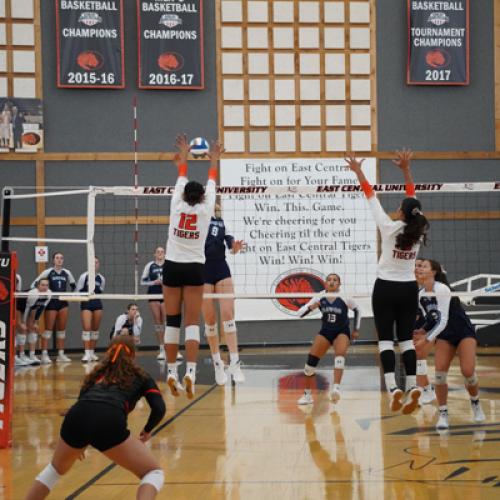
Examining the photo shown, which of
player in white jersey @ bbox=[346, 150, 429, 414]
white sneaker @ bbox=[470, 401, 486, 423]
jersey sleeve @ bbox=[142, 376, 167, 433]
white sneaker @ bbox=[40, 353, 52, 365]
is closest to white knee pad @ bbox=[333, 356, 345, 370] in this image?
white sneaker @ bbox=[470, 401, 486, 423]

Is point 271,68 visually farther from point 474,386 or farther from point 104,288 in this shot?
point 474,386

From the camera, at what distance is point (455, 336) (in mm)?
→ 8773

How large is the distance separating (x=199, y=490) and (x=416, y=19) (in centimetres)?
1358

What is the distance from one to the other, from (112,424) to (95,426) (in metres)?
0.09

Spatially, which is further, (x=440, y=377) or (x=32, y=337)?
(x=32, y=337)

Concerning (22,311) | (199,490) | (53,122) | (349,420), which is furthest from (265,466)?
(53,122)

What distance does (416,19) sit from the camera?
18031mm

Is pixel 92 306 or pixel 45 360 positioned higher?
pixel 92 306

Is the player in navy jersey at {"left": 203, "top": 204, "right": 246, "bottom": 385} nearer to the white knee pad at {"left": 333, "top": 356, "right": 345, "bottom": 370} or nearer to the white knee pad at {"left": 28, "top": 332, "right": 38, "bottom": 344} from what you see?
the white knee pad at {"left": 333, "top": 356, "right": 345, "bottom": 370}

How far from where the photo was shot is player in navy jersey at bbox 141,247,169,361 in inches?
629

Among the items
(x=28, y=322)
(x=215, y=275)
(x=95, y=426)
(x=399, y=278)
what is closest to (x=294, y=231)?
(x=28, y=322)

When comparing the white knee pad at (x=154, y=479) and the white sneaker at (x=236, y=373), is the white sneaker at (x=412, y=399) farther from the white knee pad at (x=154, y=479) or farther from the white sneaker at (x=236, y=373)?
the white sneaker at (x=236, y=373)

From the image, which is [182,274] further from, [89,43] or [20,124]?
[89,43]

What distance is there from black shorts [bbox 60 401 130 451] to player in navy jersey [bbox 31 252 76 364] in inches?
427
